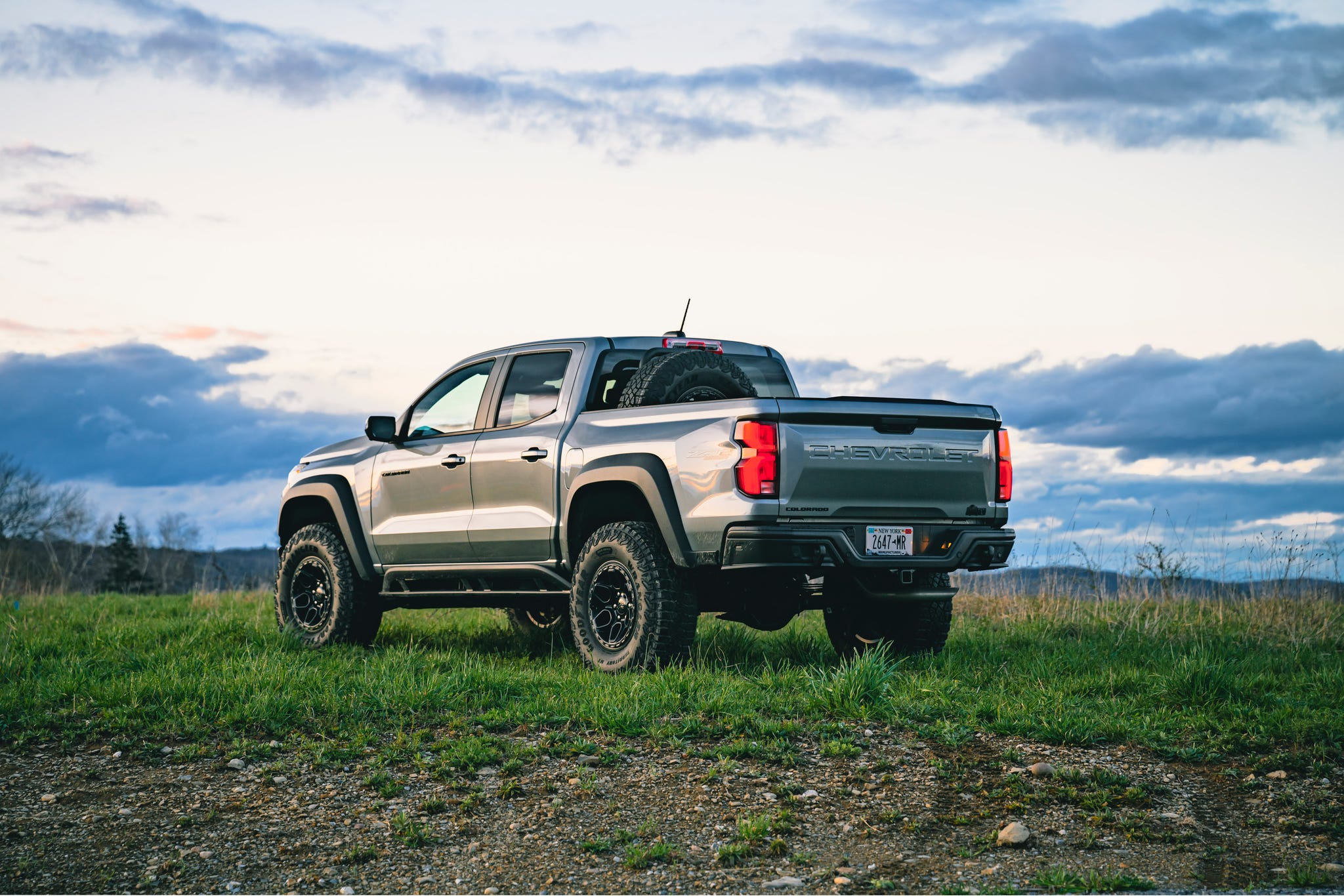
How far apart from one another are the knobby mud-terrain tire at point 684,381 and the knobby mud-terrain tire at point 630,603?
819 mm

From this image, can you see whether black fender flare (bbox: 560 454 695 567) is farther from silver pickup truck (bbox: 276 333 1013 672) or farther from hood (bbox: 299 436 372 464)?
hood (bbox: 299 436 372 464)

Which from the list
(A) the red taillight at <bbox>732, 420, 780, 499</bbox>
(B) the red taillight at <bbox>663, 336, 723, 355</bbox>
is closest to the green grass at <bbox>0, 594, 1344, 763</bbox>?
(A) the red taillight at <bbox>732, 420, 780, 499</bbox>

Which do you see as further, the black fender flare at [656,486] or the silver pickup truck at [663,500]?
the black fender flare at [656,486]

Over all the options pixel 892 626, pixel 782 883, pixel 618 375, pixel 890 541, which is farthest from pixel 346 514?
pixel 782 883

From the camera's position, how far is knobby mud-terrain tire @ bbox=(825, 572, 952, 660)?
8.28 meters

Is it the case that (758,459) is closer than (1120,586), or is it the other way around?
(758,459)

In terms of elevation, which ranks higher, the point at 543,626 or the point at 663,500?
the point at 663,500

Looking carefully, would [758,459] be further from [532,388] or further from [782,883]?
[782,883]

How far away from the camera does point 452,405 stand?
909 centimetres

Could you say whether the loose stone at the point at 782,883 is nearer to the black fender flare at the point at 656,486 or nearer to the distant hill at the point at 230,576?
the black fender flare at the point at 656,486

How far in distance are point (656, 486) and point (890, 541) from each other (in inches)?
57.0

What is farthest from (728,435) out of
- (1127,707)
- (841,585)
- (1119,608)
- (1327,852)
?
(1119,608)

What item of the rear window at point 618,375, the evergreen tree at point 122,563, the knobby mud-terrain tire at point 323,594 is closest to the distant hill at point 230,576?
the knobby mud-terrain tire at point 323,594

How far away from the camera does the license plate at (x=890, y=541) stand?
23.2 ft
